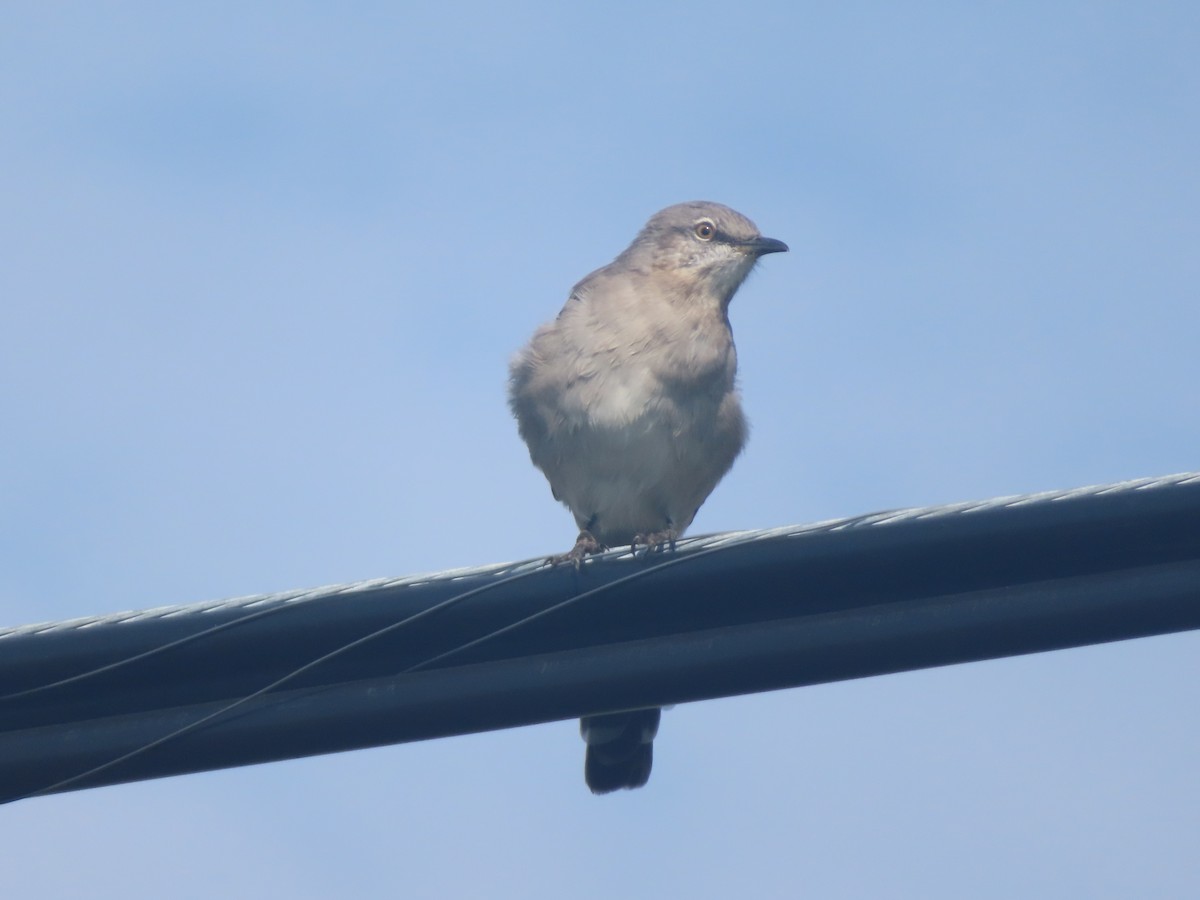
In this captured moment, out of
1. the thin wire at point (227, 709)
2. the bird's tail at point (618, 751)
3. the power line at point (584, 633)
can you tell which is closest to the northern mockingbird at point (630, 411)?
the bird's tail at point (618, 751)

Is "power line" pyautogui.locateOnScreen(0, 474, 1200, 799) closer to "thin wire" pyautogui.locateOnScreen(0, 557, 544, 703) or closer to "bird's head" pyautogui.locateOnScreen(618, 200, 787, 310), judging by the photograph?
"thin wire" pyautogui.locateOnScreen(0, 557, 544, 703)

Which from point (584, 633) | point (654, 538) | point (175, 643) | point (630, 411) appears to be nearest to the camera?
point (175, 643)

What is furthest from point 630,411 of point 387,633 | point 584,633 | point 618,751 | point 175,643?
point 175,643

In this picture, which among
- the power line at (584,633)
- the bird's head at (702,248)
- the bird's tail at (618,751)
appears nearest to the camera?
the power line at (584,633)

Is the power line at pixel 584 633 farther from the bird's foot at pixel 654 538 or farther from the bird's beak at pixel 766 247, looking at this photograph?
the bird's beak at pixel 766 247

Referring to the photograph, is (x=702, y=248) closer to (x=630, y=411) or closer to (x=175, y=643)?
(x=630, y=411)
